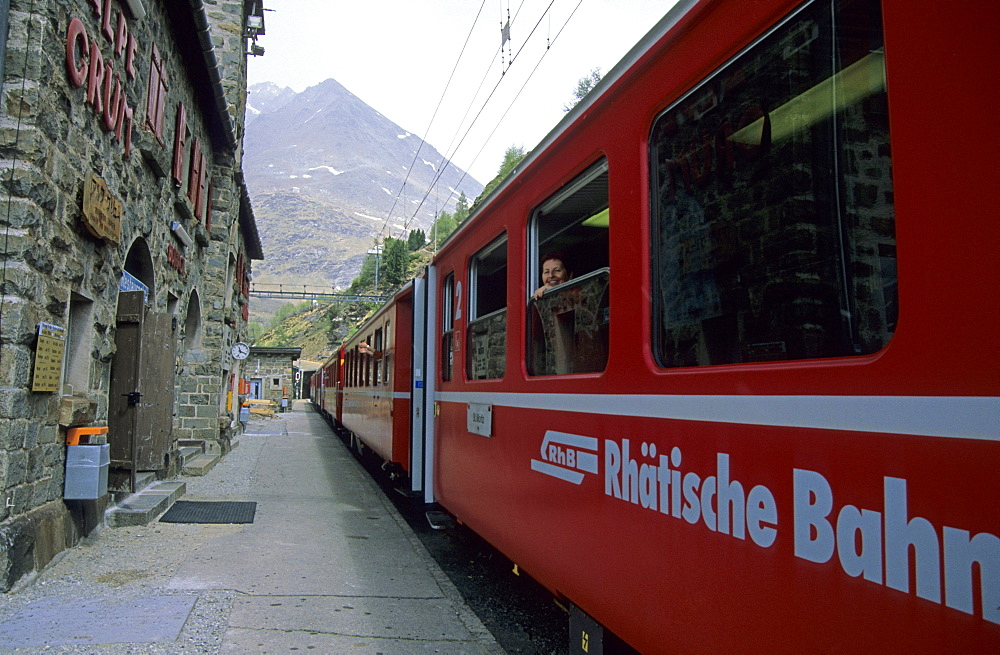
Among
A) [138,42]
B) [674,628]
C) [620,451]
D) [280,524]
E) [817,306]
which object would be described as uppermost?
[138,42]

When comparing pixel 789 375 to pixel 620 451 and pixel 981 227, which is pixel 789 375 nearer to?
pixel 981 227

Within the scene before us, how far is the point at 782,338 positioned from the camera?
1899 millimetres

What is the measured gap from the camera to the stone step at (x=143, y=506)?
6590mm

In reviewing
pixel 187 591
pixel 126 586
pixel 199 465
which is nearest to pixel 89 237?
pixel 126 586

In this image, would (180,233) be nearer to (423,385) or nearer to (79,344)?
(79,344)

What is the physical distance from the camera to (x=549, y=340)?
3.48m

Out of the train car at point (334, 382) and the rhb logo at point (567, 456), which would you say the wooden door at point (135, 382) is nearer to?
the rhb logo at point (567, 456)

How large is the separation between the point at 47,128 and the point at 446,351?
305cm

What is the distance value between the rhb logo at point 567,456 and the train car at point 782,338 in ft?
0.05

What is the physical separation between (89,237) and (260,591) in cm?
306

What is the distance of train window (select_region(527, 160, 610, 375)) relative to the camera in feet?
9.63

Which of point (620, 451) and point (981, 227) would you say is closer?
point (981, 227)

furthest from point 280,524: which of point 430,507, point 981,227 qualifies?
point 981,227

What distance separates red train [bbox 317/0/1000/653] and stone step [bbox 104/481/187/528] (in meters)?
4.77
